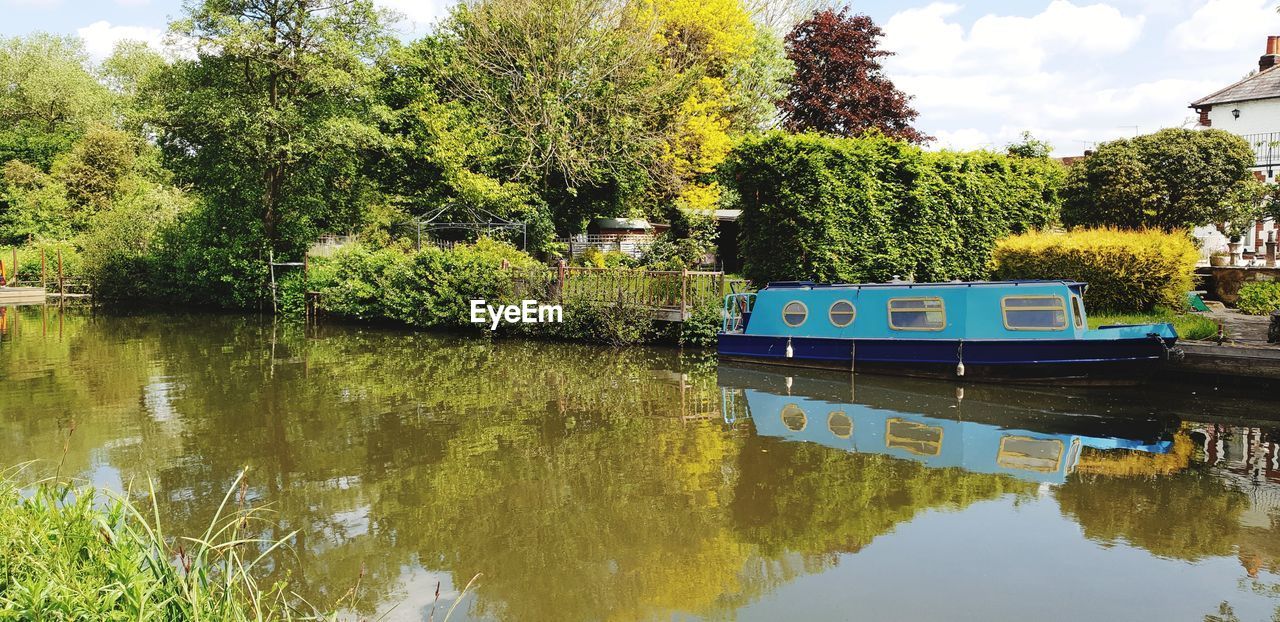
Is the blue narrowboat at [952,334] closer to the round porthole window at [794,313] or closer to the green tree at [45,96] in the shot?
the round porthole window at [794,313]

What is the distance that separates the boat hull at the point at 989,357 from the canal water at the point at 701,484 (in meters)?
0.36

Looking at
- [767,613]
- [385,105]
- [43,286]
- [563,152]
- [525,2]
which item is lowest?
[767,613]

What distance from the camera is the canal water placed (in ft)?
19.1

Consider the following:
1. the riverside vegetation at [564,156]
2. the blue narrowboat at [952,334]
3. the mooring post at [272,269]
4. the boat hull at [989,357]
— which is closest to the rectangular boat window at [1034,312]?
the blue narrowboat at [952,334]

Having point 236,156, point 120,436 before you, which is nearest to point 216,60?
point 236,156

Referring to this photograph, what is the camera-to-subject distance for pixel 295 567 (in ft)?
20.0

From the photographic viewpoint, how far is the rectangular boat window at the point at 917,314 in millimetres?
13914

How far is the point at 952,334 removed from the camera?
1369 centimetres

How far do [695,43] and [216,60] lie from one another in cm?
1636

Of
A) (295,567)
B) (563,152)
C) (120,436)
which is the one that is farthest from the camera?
(563,152)

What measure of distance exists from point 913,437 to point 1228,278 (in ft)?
42.7

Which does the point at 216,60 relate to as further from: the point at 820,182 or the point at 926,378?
the point at 926,378

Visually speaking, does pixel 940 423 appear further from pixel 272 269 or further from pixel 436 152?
pixel 272 269

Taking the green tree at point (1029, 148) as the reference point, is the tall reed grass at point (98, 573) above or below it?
below
